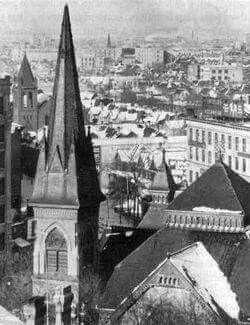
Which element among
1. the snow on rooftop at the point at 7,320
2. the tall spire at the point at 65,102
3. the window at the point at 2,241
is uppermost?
the tall spire at the point at 65,102

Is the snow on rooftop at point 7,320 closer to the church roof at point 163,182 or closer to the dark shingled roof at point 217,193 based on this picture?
the dark shingled roof at point 217,193

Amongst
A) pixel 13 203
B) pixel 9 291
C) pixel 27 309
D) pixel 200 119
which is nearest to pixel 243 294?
pixel 9 291

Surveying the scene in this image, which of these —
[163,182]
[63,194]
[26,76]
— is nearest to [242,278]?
[63,194]

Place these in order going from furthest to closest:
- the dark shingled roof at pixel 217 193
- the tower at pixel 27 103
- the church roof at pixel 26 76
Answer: the tower at pixel 27 103
the church roof at pixel 26 76
the dark shingled roof at pixel 217 193

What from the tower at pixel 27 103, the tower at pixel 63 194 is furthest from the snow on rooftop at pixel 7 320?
the tower at pixel 27 103

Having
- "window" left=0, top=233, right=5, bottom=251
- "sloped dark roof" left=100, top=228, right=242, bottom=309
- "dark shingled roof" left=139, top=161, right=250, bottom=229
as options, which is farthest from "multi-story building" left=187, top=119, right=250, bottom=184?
"sloped dark roof" left=100, top=228, right=242, bottom=309

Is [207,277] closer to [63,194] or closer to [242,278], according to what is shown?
[242,278]
